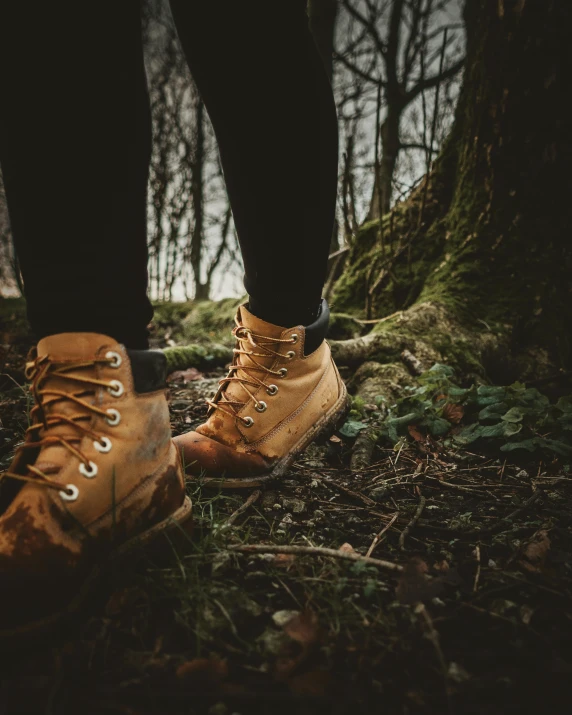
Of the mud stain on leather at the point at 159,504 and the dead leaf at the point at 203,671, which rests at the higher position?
the mud stain on leather at the point at 159,504

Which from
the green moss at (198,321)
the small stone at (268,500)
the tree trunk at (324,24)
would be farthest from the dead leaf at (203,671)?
the tree trunk at (324,24)

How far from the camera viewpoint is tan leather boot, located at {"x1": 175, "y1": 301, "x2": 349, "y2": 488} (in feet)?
4.39

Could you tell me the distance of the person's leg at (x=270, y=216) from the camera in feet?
3.57

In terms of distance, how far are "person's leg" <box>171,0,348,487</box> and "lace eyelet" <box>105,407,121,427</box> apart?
42 centimetres

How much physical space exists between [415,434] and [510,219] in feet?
5.70

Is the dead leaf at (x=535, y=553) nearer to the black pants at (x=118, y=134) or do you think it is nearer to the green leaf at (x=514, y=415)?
the green leaf at (x=514, y=415)

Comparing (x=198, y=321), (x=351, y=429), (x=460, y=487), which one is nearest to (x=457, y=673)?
(x=460, y=487)

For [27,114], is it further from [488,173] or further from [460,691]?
[488,173]

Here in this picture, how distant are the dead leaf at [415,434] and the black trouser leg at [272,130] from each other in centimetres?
86

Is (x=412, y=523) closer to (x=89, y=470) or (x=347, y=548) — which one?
(x=347, y=548)

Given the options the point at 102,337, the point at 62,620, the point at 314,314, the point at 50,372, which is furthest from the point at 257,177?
the point at 62,620

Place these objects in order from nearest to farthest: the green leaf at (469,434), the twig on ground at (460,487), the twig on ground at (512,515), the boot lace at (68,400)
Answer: the boot lace at (68,400) → the twig on ground at (512,515) → the twig on ground at (460,487) → the green leaf at (469,434)

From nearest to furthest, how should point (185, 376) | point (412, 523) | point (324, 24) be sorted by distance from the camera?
point (412, 523) → point (185, 376) → point (324, 24)

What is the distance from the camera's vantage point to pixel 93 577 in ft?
2.86
